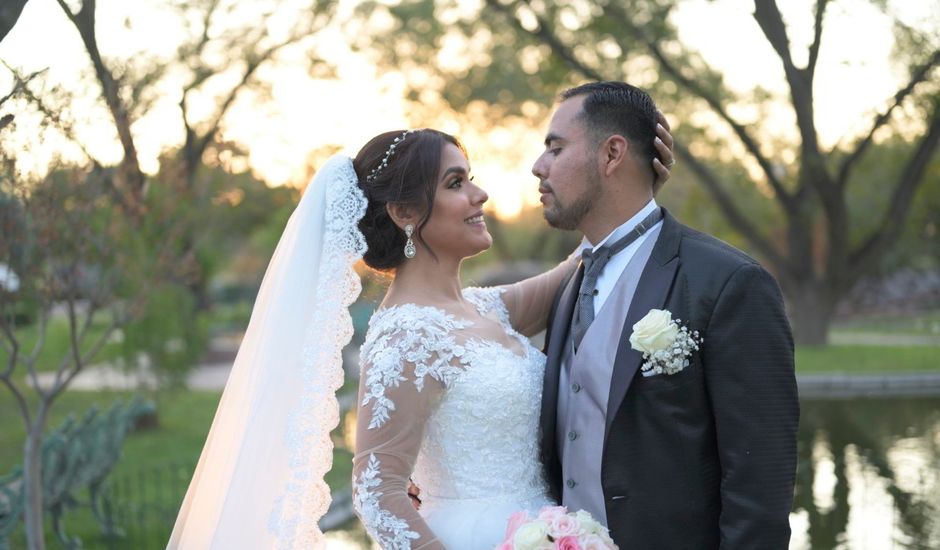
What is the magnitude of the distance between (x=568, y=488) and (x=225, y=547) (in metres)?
1.18

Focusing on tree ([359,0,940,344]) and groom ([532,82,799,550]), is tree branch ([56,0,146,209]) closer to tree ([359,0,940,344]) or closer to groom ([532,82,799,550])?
groom ([532,82,799,550])

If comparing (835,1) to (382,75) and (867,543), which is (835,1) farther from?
(382,75)

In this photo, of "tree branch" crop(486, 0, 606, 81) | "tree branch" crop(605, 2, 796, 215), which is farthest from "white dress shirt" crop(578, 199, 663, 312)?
"tree branch" crop(605, 2, 796, 215)

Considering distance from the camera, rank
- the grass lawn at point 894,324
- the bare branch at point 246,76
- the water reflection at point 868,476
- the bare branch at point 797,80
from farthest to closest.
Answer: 1. the grass lawn at point 894,324
2. the bare branch at point 246,76
3. the water reflection at point 868,476
4. the bare branch at point 797,80

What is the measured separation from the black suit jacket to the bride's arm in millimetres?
626

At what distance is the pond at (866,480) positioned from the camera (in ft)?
26.4

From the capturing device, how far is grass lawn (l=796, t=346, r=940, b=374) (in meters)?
16.2

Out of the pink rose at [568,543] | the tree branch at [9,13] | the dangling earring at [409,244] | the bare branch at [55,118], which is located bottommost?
the pink rose at [568,543]

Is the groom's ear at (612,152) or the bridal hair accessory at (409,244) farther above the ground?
the groom's ear at (612,152)

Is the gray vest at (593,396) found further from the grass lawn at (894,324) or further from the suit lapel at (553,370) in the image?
the grass lawn at (894,324)

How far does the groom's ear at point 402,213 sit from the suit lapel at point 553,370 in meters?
0.62

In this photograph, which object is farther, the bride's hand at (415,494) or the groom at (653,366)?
the bride's hand at (415,494)

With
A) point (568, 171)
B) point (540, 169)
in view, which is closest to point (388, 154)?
point (540, 169)

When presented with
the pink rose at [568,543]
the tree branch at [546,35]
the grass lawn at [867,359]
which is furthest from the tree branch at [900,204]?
the pink rose at [568,543]
